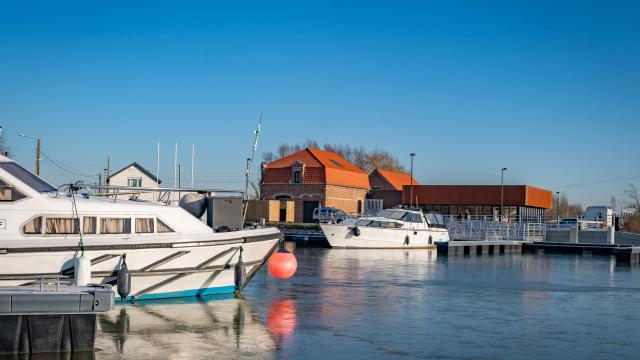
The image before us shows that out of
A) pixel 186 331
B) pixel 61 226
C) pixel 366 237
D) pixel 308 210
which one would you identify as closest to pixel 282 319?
pixel 186 331

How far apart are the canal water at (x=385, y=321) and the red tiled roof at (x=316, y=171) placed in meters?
39.7

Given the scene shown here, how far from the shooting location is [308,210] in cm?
6719

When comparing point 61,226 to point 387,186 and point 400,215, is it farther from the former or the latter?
point 387,186

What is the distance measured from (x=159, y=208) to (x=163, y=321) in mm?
2829

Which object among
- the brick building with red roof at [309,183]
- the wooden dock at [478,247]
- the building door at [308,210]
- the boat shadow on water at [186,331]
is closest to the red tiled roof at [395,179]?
the brick building with red roof at [309,183]

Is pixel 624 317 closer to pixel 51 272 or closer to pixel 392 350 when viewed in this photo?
pixel 392 350

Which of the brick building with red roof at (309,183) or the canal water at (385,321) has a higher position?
the brick building with red roof at (309,183)

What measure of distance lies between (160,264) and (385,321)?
16.1 feet

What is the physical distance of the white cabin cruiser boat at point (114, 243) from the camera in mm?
14922

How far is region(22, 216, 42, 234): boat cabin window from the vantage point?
49.7 ft

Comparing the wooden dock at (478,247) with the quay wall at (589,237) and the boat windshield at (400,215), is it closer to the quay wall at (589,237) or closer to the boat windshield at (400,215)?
the boat windshield at (400,215)

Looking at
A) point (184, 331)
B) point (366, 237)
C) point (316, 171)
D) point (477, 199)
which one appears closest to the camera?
point (184, 331)

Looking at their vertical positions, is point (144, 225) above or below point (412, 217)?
above

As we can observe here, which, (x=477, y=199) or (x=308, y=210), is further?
(x=477, y=199)
